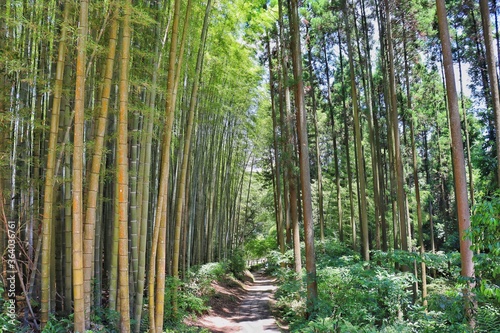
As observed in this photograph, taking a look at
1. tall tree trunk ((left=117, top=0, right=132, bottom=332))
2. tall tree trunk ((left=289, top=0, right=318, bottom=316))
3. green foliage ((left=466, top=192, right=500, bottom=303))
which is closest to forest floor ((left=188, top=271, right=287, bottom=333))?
tall tree trunk ((left=289, top=0, right=318, bottom=316))

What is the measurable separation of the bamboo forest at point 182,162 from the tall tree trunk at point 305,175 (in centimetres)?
3

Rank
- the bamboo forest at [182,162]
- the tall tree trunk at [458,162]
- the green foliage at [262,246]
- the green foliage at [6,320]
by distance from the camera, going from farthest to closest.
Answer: the green foliage at [262,246] → the tall tree trunk at [458,162] → the bamboo forest at [182,162] → the green foliage at [6,320]

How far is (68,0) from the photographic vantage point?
3.19 meters

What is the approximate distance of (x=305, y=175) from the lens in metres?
6.40

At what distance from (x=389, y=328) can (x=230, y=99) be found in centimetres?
735

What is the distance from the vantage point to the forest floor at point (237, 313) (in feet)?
23.1

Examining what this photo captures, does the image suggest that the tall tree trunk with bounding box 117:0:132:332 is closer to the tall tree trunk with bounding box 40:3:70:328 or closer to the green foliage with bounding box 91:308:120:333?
the green foliage with bounding box 91:308:120:333

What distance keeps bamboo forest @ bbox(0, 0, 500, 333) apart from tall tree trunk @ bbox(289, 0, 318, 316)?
3 centimetres

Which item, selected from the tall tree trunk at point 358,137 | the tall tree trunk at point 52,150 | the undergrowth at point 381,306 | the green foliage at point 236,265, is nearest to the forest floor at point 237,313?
the undergrowth at point 381,306

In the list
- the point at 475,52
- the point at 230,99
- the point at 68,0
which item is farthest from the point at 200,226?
the point at 475,52

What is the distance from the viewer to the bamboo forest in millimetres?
3352

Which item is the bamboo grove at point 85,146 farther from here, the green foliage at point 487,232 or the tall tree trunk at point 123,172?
the green foliage at point 487,232

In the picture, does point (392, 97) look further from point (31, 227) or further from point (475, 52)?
point (31, 227)

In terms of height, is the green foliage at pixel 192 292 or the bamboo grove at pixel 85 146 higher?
the bamboo grove at pixel 85 146
